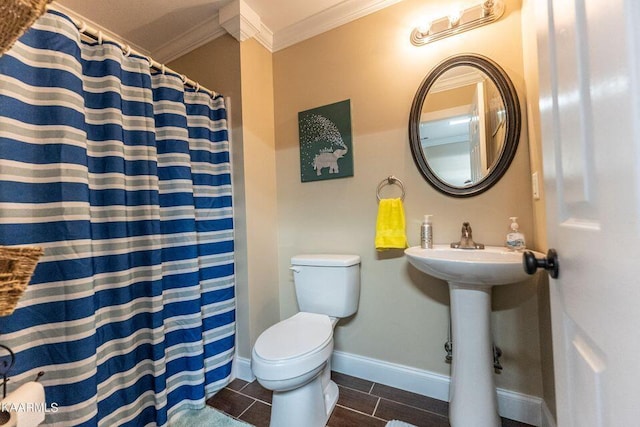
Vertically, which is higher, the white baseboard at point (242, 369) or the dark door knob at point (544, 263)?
the dark door knob at point (544, 263)

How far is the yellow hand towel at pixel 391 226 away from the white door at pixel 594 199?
0.84 meters

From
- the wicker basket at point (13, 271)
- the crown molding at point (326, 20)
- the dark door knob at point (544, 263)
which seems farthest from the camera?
the crown molding at point (326, 20)

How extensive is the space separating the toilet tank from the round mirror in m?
0.71

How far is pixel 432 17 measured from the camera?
1.47 metres

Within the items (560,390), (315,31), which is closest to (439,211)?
(560,390)

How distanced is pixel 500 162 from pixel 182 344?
77.4 inches

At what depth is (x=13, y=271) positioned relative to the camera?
47 centimetres

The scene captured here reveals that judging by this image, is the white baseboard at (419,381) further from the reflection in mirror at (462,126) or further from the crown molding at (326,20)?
the crown molding at (326,20)

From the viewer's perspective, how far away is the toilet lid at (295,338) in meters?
1.12

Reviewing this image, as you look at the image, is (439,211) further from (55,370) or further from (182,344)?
(55,370)

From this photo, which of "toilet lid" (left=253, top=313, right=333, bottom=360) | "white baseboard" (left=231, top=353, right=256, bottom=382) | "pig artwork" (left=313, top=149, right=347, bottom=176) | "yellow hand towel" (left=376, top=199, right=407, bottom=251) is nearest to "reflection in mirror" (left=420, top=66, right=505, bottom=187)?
"yellow hand towel" (left=376, top=199, right=407, bottom=251)

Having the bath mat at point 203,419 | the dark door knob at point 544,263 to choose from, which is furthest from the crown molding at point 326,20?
the bath mat at point 203,419

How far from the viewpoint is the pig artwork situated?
1.71m

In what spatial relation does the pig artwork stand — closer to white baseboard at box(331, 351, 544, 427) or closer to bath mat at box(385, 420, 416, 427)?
white baseboard at box(331, 351, 544, 427)
